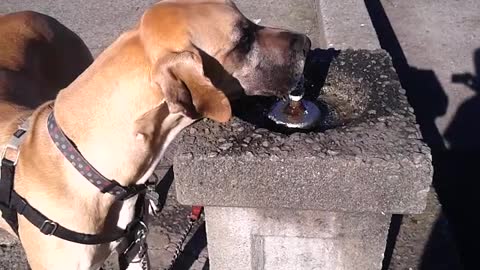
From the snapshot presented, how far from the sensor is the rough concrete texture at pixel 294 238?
8.79ft

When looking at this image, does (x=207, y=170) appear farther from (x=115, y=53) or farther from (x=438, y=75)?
(x=438, y=75)

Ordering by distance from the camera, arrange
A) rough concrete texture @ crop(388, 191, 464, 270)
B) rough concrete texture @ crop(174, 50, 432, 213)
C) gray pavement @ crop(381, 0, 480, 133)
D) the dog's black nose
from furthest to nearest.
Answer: gray pavement @ crop(381, 0, 480, 133) → rough concrete texture @ crop(388, 191, 464, 270) → the dog's black nose → rough concrete texture @ crop(174, 50, 432, 213)

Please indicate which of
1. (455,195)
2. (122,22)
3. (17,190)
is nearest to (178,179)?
(17,190)

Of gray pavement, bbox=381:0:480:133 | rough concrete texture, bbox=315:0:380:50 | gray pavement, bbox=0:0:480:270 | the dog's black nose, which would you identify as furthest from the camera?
gray pavement, bbox=381:0:480:133

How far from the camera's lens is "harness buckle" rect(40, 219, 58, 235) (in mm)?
2709

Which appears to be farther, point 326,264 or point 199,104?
point 326,264

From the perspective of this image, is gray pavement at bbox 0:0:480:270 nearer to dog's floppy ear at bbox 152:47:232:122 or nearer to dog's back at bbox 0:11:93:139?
dog's back at bbox 0:11:93:139

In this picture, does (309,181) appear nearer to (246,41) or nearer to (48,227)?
(246,41)

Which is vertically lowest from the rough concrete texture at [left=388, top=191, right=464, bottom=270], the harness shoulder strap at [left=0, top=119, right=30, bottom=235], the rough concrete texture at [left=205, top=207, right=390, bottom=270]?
the rough concrete texture at [left=388, top=191, right=464, bottom=270]

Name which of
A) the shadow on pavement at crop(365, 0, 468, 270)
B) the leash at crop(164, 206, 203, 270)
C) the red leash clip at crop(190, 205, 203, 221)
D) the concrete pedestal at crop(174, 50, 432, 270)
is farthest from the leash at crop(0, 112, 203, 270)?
the shadow on pavement at crop(365, 0, 468, 270)

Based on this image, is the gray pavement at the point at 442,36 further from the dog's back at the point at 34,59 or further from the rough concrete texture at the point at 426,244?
the dog's back at the point at 34,59

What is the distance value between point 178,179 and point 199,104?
0.38m

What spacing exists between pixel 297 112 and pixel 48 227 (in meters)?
1.21

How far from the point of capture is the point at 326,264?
9.39ft
